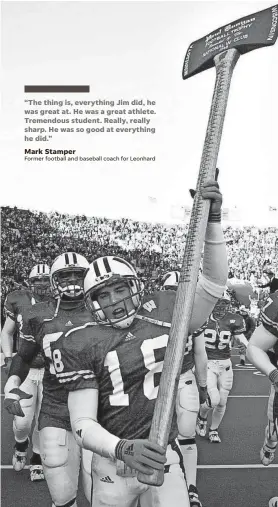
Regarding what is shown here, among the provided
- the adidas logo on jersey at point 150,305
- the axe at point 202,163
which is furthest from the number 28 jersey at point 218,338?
the axe at point 202,163

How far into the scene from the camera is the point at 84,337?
2.10 m

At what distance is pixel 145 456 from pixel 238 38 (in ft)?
4.26

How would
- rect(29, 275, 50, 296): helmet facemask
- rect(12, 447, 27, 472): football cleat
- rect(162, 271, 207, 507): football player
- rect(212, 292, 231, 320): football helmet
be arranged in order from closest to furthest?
rect(162, 271, 207, 507): football player < rect(12, 447, 27, 472): football cleat < rect(29, 275, 50, 296): helmet facemask < rect(212, 292, 231, 320): football helmet

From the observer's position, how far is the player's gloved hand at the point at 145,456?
165 centimetres

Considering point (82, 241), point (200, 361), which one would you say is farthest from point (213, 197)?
point (82, 241)

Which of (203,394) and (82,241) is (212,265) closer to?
(203,394)

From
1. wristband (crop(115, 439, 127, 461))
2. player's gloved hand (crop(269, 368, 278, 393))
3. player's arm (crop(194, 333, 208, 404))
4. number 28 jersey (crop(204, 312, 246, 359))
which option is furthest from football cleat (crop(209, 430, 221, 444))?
wristband (crop(115, 439, 127, 461))

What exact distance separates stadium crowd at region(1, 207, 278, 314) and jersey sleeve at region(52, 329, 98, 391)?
21.1ft

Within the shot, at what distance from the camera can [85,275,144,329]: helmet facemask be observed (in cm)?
208

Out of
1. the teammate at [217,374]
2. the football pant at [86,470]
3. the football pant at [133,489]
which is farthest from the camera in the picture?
the teammate at [217,374]

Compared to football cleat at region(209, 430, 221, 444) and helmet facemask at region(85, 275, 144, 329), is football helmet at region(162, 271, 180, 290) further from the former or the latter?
helmet facemask at region(85, 275, 144, 329)

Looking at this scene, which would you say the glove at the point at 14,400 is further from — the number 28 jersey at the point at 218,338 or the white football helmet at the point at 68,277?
the number 28 jersey at the point at 218,338

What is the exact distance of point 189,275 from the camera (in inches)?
71.1

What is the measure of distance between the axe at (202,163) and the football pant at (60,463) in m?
1.20
